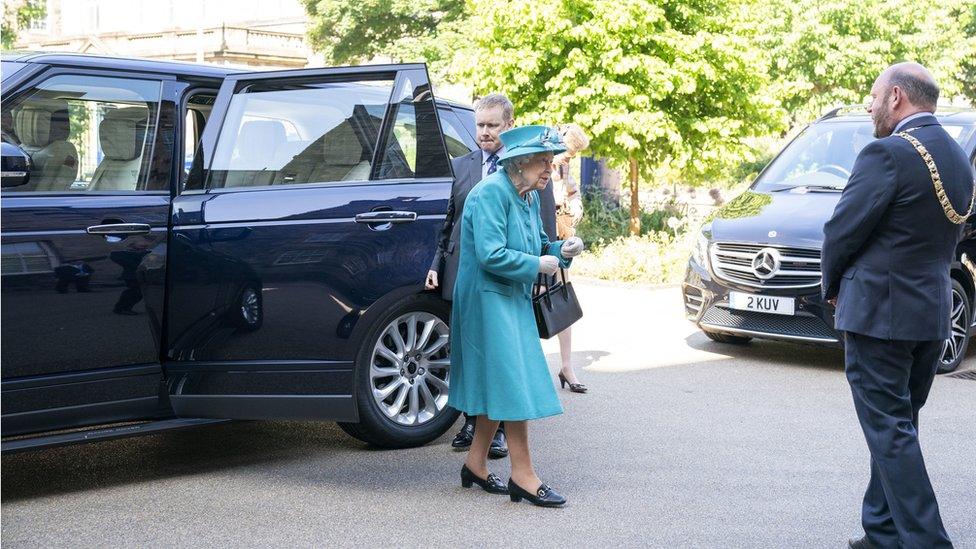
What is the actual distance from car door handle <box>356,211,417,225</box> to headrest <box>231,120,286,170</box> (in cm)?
50

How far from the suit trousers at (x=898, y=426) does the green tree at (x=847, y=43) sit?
2529cm

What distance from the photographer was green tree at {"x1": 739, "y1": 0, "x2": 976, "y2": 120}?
97.6 ft

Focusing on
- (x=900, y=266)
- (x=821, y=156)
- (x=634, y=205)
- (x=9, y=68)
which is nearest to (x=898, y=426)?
(x=900, y=266)

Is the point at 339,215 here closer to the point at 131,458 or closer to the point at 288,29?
the point at 131,458

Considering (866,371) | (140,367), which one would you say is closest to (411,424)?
(140,367)

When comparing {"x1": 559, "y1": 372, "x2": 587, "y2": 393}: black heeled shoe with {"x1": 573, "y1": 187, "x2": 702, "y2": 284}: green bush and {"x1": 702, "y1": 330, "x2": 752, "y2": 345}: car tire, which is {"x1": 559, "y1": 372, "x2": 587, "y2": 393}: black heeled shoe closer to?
{"x1": 702, "y1": 330, "x2": 752, "y2": 345}: car tire

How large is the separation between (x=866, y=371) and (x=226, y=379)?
2.85 metres

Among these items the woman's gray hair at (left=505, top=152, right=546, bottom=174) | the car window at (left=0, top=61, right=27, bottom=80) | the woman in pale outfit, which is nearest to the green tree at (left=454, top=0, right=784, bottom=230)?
the woman in pale outfit

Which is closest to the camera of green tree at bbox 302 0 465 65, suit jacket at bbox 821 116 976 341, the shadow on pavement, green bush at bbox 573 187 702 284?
suit jacket at bbox 821 116 976 341

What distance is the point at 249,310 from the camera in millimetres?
5598

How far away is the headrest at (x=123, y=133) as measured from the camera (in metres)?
5.59

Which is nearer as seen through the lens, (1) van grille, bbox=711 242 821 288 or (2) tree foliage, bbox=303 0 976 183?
(1) van grille, bbox=711 242 821 288

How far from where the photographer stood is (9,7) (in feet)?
82.4

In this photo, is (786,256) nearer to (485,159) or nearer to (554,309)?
(485,159)
